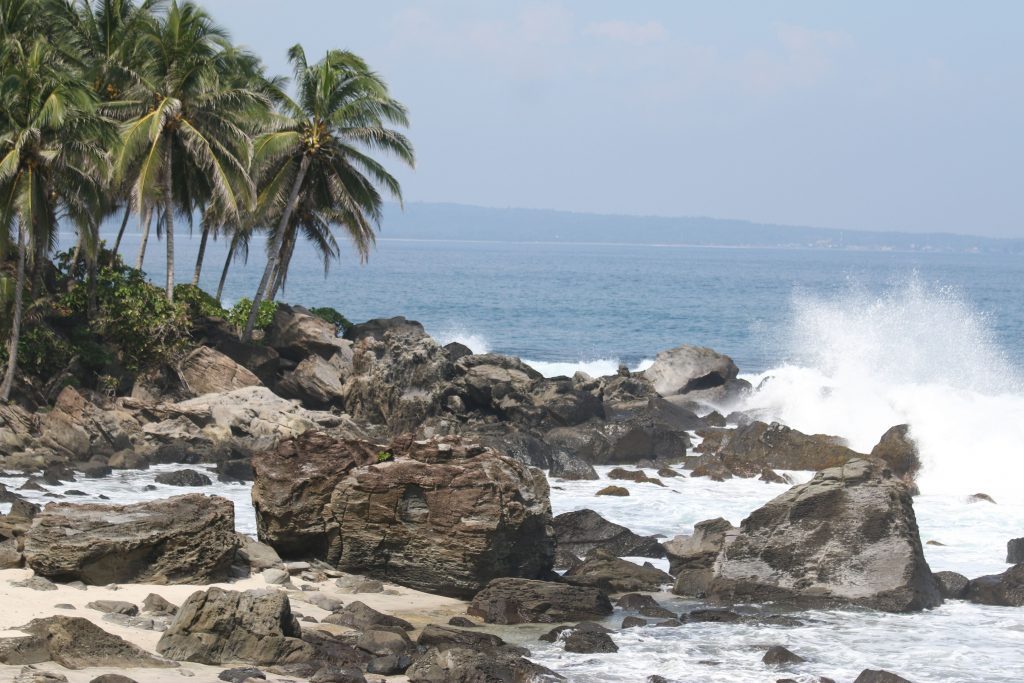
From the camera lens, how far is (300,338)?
34.1m

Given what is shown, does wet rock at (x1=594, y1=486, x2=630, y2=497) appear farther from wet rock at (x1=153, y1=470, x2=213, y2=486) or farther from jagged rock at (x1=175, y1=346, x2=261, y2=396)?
jagged rock at (x1=175, y1=346, x2=261, y2=396)

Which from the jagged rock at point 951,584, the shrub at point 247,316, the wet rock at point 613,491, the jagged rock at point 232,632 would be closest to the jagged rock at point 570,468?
the wet rock at point 613,491

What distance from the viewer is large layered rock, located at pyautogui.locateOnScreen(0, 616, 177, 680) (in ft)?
36.5

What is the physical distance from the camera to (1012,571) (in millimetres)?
16406

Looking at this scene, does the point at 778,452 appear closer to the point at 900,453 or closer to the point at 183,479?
the point at 900,453

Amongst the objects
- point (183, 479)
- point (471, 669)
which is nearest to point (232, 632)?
point (471, 669)

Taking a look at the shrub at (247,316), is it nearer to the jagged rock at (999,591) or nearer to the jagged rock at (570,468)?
the jagged rock at (570,468)

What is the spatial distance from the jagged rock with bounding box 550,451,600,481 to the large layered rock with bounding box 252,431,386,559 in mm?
8647

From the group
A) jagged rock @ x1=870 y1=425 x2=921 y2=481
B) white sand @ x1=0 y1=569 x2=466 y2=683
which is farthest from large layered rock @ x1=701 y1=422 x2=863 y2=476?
white sand @ x1=0 y1=569 x2=466 y2=683

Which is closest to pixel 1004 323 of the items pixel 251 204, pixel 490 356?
pixel 490 356

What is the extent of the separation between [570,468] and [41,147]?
11.9 meters

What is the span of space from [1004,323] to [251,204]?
6103 centimetres

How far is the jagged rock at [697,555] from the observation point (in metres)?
16.1

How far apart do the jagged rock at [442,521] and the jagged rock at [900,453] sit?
11.7 metres
